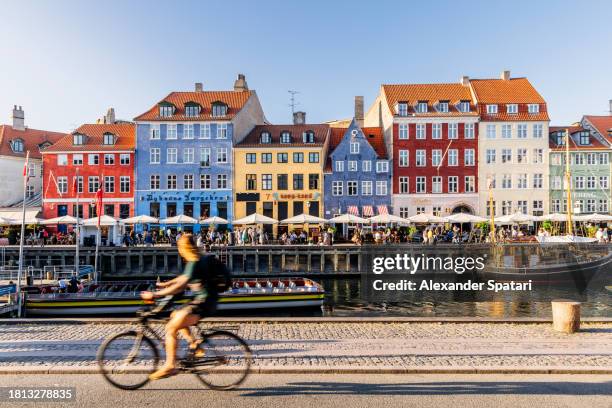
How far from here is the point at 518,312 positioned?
22.8m

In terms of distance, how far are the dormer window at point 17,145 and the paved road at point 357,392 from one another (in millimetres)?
53700

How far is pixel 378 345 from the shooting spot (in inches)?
405

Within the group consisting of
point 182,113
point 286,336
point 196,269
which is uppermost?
point 182,113

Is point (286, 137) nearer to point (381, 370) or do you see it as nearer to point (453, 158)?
point (453, 158)

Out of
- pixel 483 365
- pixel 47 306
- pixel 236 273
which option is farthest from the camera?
pixel 236 273

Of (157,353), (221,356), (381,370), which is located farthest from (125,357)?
(381,370)

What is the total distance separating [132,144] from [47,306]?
33.0 metres

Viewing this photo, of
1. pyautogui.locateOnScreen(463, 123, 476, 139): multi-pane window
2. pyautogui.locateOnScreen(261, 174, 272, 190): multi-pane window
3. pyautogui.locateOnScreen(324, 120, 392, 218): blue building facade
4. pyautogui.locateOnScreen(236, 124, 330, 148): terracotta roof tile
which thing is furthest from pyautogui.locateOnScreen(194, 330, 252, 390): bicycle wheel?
pyautogui.locateOnScreen(463, 123, 476, 139): multi-pane window

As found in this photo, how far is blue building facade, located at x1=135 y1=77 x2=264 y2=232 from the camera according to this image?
51.0m

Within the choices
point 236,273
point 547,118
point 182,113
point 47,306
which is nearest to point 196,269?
point 47,306

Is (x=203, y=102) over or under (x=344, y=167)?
over

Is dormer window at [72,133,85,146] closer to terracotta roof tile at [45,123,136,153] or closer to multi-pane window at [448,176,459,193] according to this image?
terracotta roof tile at [45,123,136,153]

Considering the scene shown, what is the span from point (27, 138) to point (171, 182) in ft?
60.6

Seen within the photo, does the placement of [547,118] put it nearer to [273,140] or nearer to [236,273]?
[273,140]
